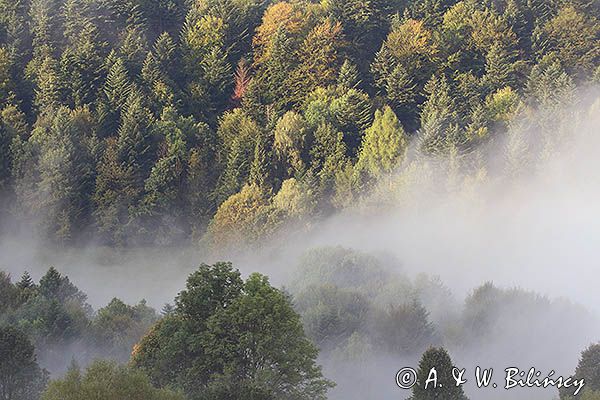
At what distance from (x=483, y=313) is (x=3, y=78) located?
50629 mm

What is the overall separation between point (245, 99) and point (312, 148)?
30.0 feet

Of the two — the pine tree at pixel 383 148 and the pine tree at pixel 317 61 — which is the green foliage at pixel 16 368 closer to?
the pine tree at pixel 383 148

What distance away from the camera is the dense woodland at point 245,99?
7838 cm

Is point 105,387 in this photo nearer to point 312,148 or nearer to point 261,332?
point 261,332

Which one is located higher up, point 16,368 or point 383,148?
point 383,148

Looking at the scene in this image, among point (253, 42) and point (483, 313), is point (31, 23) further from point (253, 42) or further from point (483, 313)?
point (483, 313)

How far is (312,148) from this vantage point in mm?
80562

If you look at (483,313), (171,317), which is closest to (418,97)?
(483,313)

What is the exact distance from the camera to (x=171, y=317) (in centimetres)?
3769

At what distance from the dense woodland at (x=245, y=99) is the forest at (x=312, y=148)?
201 millimetres

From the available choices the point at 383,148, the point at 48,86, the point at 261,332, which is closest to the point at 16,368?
the point at 261,332

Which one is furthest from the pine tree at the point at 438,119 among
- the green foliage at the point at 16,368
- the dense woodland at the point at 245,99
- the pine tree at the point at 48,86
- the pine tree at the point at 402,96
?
the green foliage at the point at 16,368

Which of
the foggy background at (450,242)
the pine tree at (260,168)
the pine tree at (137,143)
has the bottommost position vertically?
the foggy background at (450,242)

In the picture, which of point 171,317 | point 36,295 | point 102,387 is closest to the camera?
point 102,387
